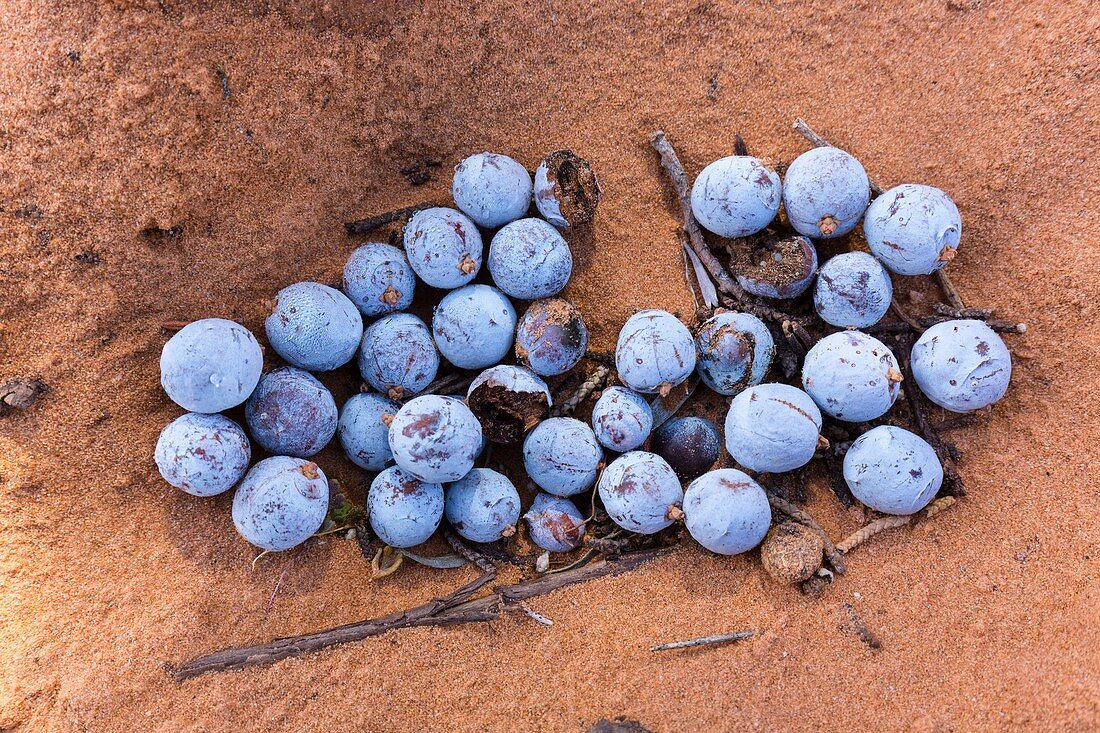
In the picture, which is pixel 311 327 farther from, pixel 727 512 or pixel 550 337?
pixel 727 512

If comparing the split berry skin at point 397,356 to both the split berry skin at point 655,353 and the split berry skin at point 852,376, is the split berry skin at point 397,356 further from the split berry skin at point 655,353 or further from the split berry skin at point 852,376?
the split berry skin at point 852,376

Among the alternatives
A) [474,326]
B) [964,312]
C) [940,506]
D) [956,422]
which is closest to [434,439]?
[474,326]

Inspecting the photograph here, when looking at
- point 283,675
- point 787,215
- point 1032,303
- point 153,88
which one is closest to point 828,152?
point 787,215

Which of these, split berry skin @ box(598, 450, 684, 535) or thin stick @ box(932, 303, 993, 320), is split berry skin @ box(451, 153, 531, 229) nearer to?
split berry skin @ box(598, 450, 684, 535)

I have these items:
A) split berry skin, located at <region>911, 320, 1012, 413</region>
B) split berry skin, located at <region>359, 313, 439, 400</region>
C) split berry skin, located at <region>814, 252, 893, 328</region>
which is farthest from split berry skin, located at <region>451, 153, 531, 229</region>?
split berry skin, located at <region>911, 320, 1012, 413</region>

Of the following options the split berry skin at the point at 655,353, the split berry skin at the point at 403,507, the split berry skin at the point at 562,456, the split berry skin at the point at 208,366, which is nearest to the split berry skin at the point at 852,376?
the split berry skin at the point at 655,353
